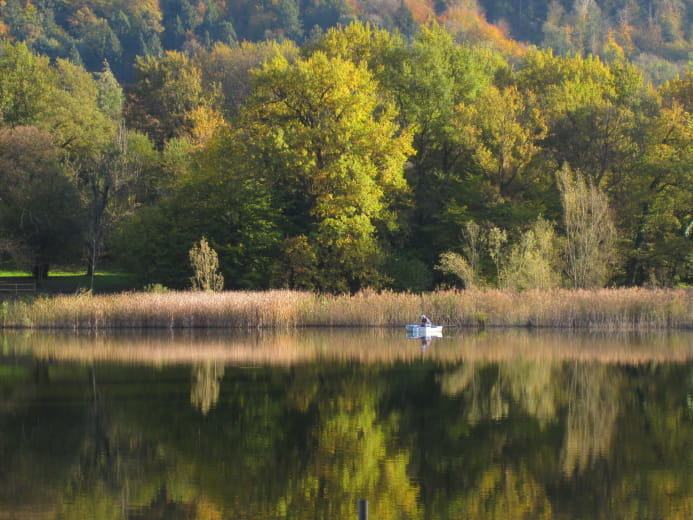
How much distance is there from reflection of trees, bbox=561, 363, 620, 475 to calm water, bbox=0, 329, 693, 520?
51 mm

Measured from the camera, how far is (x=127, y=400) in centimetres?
2152

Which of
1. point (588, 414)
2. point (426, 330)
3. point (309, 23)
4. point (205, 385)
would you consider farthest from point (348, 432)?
point (309, 23)

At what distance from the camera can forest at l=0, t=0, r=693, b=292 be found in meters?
47.2

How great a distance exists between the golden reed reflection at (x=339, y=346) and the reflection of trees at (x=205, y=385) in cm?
118

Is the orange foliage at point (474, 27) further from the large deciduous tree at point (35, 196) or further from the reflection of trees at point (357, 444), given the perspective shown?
the reflection of trees at point (357, 444)

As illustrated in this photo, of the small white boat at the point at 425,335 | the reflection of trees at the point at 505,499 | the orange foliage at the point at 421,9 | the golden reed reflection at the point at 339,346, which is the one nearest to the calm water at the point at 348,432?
the reflection of trees at the point at 505,499

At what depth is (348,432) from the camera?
57.7ft

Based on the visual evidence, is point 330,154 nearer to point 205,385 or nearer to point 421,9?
point 205,385

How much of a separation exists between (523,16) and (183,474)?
5012 inches

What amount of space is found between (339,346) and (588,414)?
43.1ft

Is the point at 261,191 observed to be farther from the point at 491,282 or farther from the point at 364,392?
the point at 364,392

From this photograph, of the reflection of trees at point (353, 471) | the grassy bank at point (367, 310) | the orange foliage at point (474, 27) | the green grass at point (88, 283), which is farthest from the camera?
the orange foliage at point (474, 27)

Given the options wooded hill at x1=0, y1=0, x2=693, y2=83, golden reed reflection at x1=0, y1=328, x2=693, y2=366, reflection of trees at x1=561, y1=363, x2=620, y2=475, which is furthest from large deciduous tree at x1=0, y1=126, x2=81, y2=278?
wooded hill at x1=0, y1=0, x2=693, y2=83

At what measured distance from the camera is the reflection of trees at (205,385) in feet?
68.4
